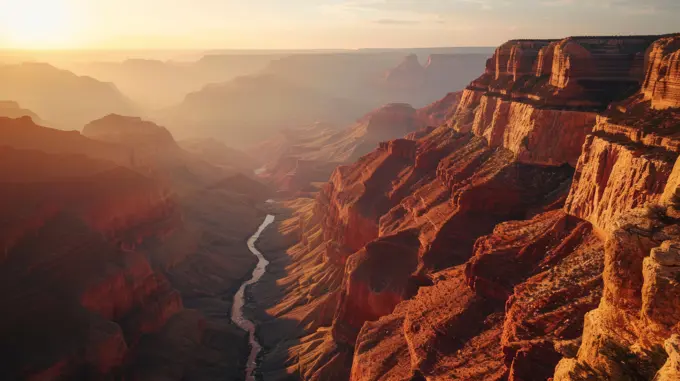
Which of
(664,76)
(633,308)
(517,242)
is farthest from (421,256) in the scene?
(633,308)

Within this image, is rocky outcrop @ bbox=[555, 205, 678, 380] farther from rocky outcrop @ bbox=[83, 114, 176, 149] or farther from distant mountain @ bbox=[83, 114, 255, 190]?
rocky outcrop @ bbox=[83, 114, 176, 149]

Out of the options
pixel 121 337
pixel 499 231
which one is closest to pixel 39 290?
pixel 121 337

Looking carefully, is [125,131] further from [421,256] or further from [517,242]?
[517,242]

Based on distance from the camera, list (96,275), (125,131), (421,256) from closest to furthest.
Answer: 1. (421,256)
2. (96,275)
3. (125,131)

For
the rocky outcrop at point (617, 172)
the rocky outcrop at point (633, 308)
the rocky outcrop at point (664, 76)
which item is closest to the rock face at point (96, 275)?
the rocky outcrop at point (617, 172)

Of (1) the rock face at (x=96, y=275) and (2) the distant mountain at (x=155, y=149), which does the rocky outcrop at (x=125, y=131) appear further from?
(1) the rock face at (x=96, y=275)
